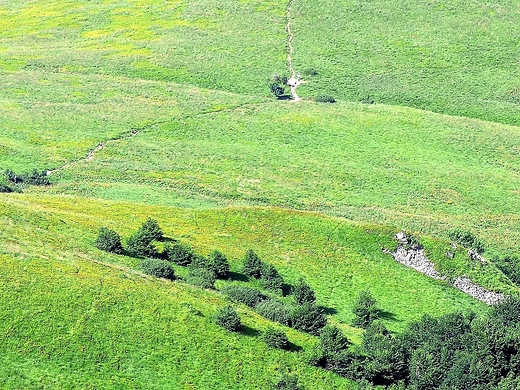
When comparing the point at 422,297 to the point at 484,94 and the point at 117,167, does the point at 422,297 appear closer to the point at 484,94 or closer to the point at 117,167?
the point at 117,167

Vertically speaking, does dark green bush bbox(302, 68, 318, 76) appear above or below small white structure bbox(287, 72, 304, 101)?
above

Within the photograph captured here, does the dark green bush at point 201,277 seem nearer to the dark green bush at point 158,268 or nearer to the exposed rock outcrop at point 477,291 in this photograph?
the dark green bush at point 158,268

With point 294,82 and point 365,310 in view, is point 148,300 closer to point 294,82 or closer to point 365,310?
point 365,310

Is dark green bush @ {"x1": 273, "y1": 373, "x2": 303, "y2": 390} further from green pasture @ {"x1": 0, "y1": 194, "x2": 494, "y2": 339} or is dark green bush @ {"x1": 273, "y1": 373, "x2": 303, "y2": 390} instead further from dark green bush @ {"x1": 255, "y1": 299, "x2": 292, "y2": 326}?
green pasture @ {"x1": 0, "y1": 194, "x2": 494, "y2": 339}

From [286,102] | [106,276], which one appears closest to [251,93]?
[286,102]

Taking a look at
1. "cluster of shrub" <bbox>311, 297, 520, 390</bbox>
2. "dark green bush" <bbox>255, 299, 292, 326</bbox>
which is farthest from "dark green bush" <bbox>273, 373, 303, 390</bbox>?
"dark green bush" <bbox>255, 299, 292, 326</bbox>

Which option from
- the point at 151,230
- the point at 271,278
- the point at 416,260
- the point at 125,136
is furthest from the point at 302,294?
the point at 125,136
